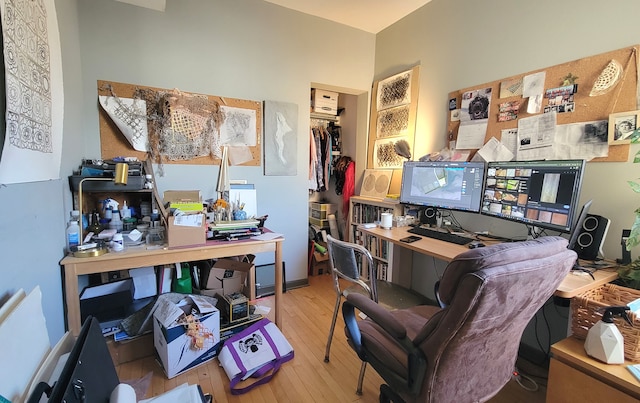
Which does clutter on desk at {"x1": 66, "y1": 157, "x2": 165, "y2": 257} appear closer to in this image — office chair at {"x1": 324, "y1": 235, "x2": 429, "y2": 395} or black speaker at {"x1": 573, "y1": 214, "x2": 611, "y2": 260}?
office chair at {"x1": 324, "y1": 235, "x2": 429, "y2": 395}

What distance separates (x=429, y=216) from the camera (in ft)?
7.78

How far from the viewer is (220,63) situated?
2.45 metres

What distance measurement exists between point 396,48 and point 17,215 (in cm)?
316

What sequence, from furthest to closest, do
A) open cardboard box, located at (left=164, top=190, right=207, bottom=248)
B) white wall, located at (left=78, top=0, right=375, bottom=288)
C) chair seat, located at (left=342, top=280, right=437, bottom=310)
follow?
white wall, located at (left=78, top=0, right=375, bottom=288), open cardboard box, located at (left=164, top=190, right=207, bottom=248), chair seat, located at (left=342, top=280, right=437, bottom=310)

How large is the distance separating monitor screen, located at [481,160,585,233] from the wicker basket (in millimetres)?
327

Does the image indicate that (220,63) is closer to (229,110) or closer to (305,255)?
(229,110)

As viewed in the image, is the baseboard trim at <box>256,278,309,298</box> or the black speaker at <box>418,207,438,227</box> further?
the baseboard trim at <box>256,278,309,298</box>

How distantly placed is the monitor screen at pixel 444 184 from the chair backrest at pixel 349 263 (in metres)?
0.88

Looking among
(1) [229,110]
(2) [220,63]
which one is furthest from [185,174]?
(2) [220,63]

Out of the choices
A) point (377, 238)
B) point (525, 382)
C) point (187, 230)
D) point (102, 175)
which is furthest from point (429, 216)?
point (102, 175)

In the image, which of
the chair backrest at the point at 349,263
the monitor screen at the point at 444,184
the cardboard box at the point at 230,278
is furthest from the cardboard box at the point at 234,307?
the monitor screen at the point at 444,184

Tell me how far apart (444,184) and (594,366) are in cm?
→ 129

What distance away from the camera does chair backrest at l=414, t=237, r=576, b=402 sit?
0.78m

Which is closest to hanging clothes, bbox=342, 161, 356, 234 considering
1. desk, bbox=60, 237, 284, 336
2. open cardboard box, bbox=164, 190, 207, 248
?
desk, bbox=60, 237, 284, 336
